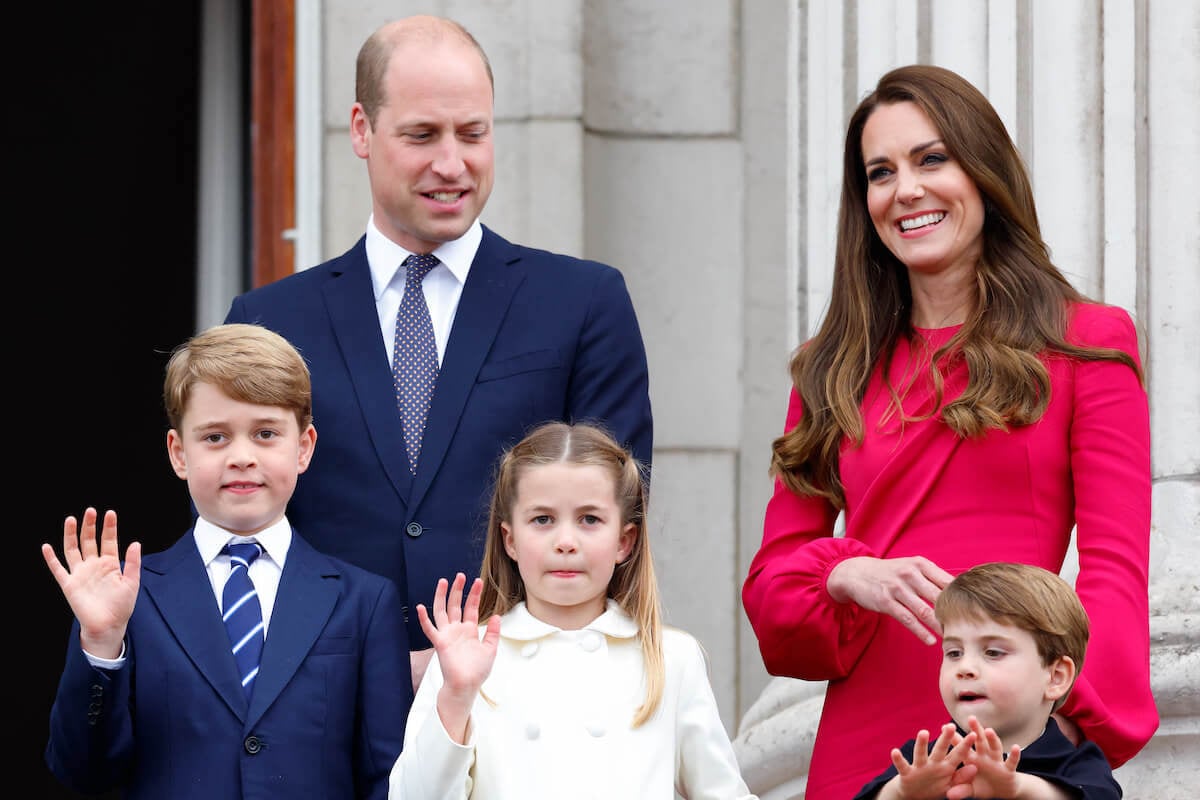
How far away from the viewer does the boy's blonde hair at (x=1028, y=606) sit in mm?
2686

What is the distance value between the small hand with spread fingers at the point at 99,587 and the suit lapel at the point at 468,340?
56 cm

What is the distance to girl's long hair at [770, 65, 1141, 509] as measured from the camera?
3041 millimetres

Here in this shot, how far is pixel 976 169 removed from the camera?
316 centimetres

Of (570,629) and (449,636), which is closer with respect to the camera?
(449,636)

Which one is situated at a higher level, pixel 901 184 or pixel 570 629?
pixel 901 184

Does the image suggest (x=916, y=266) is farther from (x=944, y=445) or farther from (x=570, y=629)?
(x=570, y=629)

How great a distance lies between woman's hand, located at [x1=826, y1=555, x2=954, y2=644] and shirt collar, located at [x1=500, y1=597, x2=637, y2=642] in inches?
13.0

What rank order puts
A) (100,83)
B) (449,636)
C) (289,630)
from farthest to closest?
(100,83) < (289,630) < (449,636)

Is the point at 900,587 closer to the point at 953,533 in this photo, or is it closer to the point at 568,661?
the point at 953,533

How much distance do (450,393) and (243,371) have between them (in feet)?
1.26

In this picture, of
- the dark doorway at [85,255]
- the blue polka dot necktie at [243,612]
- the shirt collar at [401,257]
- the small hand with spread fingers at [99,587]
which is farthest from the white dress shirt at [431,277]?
the dark doorway at [85,255]

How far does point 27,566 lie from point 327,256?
3248 millimetres

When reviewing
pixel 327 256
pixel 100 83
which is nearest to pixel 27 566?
pixel 100 83

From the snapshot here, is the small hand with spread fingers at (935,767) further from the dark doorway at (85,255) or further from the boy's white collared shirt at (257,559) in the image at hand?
the dark doorway at (85,255)
